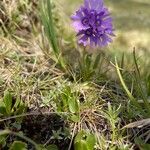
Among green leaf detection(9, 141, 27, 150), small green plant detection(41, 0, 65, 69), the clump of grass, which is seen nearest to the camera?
green leaf detection(9, 141, 27, 150)

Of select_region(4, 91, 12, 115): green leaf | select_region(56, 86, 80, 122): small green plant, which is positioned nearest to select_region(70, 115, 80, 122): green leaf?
select_region(56, 86, 80, 122): small green plant

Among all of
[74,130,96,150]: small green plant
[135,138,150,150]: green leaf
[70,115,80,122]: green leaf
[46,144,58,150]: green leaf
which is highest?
[70,115,80,122]: green leaf

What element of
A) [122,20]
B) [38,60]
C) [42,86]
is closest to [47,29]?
[38,60]

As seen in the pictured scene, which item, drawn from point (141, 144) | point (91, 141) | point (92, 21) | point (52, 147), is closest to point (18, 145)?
point (52, 147)

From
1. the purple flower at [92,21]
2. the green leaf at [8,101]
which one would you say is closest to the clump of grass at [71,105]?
the green leaf at [8,101]

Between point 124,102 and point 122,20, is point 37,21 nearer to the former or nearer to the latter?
point 122,20

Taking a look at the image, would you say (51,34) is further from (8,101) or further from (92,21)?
(8,101)

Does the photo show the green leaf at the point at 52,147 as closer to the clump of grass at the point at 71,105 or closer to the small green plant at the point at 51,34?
the clump of grass at the point at 71,105

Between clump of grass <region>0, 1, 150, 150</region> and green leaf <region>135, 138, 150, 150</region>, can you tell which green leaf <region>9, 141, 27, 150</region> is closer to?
clump of grass <region>0, 1, 150, 150</region>
